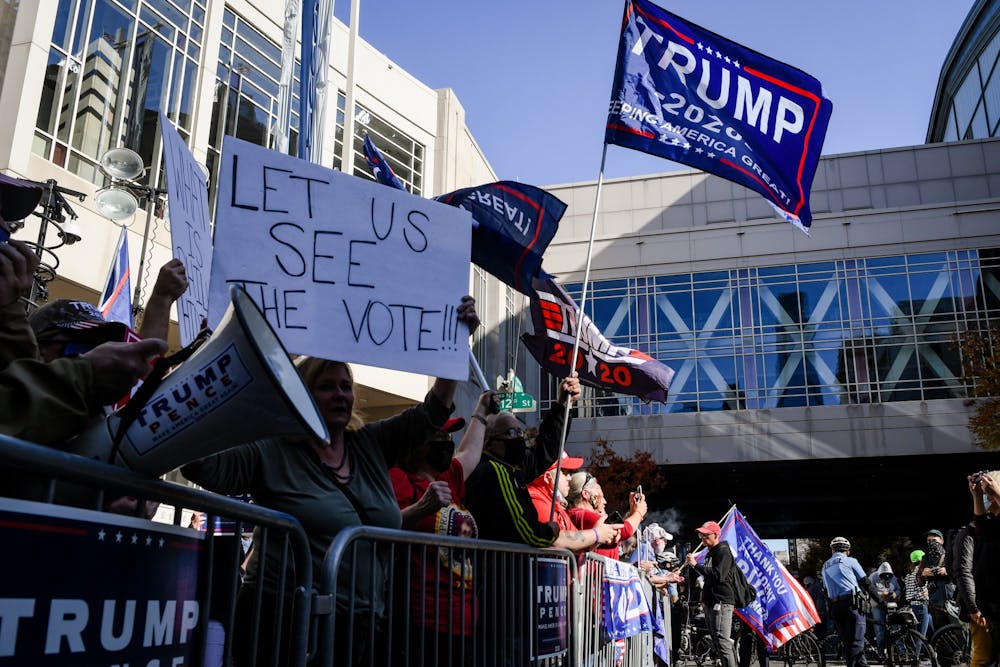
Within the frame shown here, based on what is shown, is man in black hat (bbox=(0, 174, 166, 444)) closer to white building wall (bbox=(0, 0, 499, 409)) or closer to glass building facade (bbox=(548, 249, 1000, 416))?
white building wall (bbox=(0, 0, 499, 409))

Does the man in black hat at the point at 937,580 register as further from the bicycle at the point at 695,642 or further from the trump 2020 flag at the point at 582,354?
the trump 2020 flag at the point at 582,354

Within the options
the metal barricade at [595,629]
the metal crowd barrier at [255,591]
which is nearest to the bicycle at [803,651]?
the metal barricade at [595,629]

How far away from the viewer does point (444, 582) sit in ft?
11.3

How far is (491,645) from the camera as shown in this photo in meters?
3.73

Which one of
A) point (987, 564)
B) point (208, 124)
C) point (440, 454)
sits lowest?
point (987, 564)

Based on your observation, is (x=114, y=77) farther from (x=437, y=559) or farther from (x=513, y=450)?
(x=437, y=559)

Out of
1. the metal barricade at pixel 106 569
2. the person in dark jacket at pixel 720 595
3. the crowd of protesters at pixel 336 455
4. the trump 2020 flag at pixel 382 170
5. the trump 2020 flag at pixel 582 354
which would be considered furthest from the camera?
the person in dark jacket at pixel 720 595

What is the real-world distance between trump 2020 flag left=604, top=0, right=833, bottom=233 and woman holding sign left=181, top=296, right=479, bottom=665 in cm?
389

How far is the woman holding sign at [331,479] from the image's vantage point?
2861mm

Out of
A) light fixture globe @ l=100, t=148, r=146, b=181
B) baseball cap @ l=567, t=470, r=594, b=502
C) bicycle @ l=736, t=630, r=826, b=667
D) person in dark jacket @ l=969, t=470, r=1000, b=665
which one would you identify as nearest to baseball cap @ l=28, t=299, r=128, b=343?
baseball cap @ l=567, t=470, r=594, b=502

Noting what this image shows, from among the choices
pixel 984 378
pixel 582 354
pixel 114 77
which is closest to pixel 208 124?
pixel 114 77

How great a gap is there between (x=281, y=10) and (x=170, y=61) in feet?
13.8

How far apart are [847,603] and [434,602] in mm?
10104

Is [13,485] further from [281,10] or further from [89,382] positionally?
[281,10]
